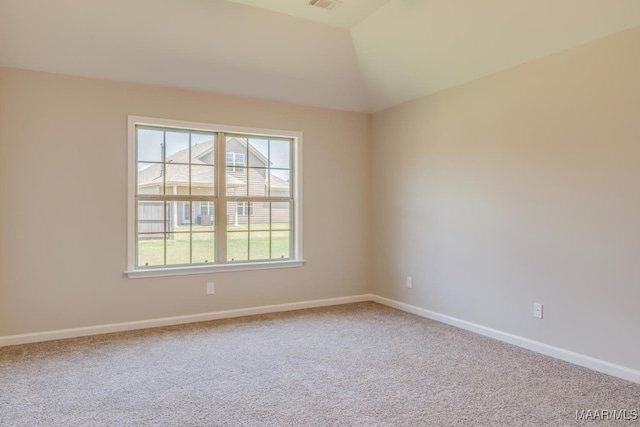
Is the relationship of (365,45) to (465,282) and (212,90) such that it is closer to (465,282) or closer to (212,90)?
(212,90)

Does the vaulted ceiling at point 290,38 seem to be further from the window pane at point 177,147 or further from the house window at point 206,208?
the house window at point 206,208

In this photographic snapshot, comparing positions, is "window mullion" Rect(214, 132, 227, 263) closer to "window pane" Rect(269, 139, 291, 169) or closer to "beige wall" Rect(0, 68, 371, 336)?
"beige wall" Rect(0, 68, 371, 336)

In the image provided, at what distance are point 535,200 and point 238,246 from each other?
2.95 m

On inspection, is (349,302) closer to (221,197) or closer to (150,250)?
(221,197)

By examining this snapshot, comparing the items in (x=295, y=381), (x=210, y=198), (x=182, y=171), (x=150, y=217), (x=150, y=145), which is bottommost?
(x=295, y=381)

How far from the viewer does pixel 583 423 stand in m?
2.12

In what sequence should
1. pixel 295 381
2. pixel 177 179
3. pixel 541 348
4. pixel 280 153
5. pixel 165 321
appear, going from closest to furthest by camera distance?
pixel 295 381 < pixel 541 348 < pixel 165 321 < pixel 177 179 < pixel 280 153

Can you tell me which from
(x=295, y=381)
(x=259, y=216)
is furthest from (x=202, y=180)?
(x=295, y=381)

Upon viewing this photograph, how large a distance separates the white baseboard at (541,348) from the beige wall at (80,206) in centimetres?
173

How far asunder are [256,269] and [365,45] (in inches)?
103

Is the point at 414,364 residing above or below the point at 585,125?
below

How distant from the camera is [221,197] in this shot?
428 centimetres

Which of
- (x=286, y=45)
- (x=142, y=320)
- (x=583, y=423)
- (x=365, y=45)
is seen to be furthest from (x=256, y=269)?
(x=583, y=423)

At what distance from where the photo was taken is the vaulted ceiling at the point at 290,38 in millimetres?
2984
